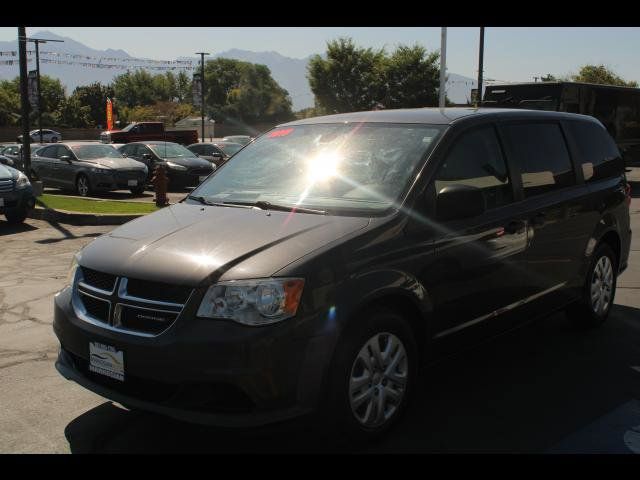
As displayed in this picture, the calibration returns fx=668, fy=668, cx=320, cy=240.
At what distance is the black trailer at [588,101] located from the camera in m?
17.5

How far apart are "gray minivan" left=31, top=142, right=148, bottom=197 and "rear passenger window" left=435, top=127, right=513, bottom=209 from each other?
14328 millimetres

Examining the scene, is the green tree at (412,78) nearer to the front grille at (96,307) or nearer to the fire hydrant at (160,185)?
the fire hydrant at (160,185)

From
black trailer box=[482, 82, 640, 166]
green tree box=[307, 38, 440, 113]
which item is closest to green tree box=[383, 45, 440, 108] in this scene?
green tree box=[307, 38, 440, 113]

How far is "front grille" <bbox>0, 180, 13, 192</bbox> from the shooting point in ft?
38.3

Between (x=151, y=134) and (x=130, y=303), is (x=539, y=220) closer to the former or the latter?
(x=130, y=303)

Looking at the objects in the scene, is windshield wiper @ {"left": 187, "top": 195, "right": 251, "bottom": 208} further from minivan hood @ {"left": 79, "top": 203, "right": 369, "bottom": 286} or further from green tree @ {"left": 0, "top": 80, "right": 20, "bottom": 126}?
green tree @ {"left": 0, "top": 80, "right": 20, "bottom": 126}

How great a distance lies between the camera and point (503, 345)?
5.34m

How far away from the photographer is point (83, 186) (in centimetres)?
1752

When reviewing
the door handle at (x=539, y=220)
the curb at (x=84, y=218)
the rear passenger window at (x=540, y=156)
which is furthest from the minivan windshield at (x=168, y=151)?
the door handle at (x=539, y=220)

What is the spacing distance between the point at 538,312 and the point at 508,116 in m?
1.43

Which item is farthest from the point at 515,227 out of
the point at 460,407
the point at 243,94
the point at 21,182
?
the point at 243,94

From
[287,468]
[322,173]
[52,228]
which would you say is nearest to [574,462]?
[287,468]
